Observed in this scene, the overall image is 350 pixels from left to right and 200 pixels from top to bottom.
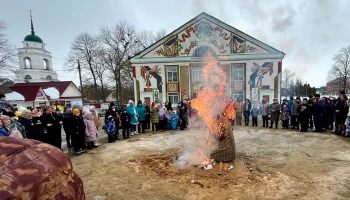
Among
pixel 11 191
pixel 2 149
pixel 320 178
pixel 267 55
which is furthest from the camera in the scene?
pixel 267 55

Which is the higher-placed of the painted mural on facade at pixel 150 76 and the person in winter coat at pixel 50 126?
the painted mural on facade at pixel 150 76

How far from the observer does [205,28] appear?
21.9 meters

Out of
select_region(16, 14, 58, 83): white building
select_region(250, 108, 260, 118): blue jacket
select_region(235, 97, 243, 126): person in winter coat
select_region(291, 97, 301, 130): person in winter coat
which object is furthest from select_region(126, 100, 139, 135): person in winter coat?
select_region(16, 14, 58, 83): white building

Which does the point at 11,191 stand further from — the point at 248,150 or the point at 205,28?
the point at 205,28

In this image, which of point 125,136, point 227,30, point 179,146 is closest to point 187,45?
point 227,30

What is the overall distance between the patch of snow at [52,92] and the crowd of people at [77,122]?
26698mm

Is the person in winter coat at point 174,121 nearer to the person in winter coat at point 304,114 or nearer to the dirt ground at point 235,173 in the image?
the dirt ground at point 235,173

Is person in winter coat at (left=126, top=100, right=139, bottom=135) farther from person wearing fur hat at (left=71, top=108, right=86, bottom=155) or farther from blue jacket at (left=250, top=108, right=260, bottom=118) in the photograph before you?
blue jacket at (left=250, top=108, right=260, bottom=118)

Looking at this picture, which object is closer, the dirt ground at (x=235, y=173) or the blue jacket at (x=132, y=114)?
the dirt ground at (x=235, y=173)

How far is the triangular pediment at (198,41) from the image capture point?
2056cm

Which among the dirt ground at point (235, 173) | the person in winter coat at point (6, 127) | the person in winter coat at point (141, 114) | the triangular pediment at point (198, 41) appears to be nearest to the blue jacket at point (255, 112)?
the dirt ground at point (235, 173)

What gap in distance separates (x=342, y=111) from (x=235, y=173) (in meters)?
7.24

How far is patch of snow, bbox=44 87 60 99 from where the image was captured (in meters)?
32.7

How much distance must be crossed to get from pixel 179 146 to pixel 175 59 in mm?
14649
